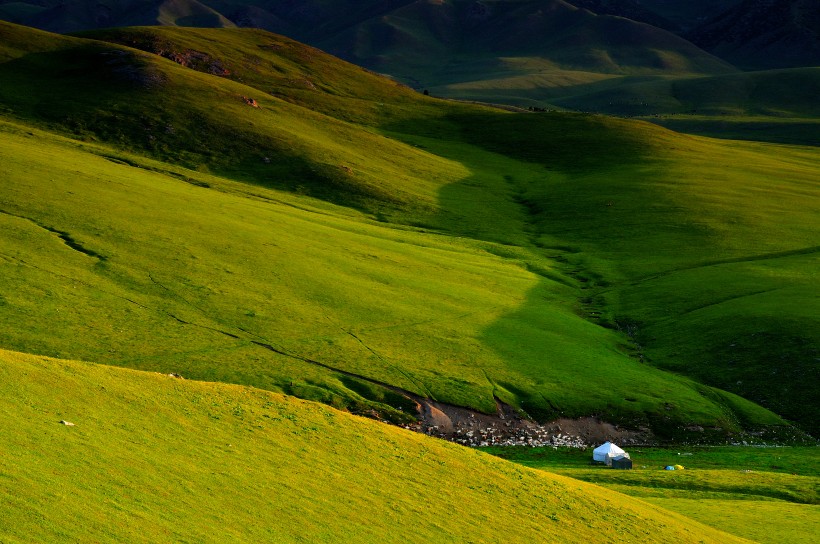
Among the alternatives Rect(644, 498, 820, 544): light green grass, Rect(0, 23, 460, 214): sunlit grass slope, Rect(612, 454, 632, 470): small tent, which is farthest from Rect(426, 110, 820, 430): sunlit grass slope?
Rect(0, 23, 460, 214): sunlit grass slope

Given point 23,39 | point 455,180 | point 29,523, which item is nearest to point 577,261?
point 455,180

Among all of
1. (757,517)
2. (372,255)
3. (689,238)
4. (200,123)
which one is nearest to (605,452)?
(757,517)

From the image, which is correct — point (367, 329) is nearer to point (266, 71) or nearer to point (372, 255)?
point (372, 255)

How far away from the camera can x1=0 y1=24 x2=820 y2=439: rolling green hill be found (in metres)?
59.6

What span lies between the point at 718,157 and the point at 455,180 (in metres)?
59.8

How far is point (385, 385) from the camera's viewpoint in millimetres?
57875

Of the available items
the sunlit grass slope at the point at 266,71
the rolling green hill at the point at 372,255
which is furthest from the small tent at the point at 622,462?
the sunlit grass slope at the point at 266,71

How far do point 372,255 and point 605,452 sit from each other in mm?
37081

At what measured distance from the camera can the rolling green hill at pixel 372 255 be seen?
59594 mm

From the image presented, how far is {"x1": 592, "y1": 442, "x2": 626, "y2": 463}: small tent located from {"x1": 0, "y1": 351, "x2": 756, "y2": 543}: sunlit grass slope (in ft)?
33.5

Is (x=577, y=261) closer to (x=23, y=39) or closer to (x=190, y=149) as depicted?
(x=190, y=149)

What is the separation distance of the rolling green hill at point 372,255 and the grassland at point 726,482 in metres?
4.56

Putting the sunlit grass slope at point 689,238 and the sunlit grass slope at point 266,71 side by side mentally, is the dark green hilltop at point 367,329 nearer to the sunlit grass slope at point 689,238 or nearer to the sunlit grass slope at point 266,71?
the sunlit grass slope at point 689,238

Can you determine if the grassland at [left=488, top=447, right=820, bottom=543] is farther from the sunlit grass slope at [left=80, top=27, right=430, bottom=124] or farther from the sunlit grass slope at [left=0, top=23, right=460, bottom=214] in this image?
the sunlit grass slope at [left=80, top=27, right=430, bottom=124]
